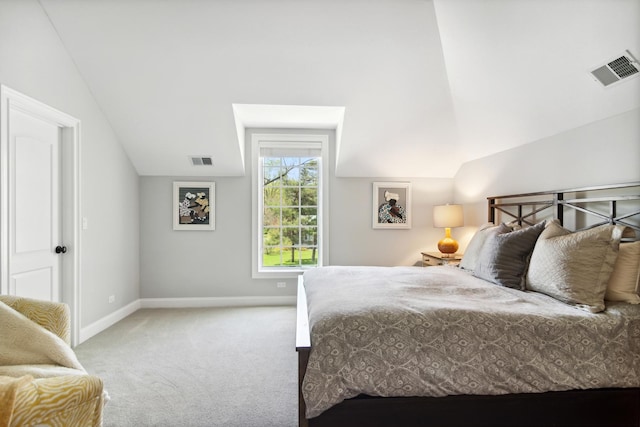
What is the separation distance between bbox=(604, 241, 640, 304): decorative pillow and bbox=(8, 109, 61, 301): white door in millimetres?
4052

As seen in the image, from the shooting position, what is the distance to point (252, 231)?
4531mm

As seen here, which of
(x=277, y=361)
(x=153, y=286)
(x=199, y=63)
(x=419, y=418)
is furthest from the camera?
(x=153, y=286)

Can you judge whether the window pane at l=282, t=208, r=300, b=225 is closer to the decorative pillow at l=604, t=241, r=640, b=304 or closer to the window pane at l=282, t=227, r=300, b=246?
the window pane at l=282, t=227, r=300, b=246

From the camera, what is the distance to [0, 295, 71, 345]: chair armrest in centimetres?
173

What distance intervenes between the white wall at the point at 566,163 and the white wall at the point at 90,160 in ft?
14.1

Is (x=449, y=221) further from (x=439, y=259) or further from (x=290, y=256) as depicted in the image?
(x=290, y=256)

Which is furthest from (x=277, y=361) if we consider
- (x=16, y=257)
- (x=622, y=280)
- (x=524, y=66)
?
(x=524, y=66)

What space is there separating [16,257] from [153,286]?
2011mm

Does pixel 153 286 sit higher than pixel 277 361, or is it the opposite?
pixel 153 286

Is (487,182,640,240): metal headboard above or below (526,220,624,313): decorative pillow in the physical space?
above

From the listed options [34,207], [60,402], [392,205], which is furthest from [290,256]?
[60,402]

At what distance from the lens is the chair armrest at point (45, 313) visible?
1732 millimetres

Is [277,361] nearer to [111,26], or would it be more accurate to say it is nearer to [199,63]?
[199,63]

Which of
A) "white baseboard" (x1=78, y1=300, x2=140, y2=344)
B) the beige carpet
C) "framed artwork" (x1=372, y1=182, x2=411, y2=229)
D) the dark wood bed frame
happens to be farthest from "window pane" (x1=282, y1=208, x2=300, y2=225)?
the dark wood bed frame
